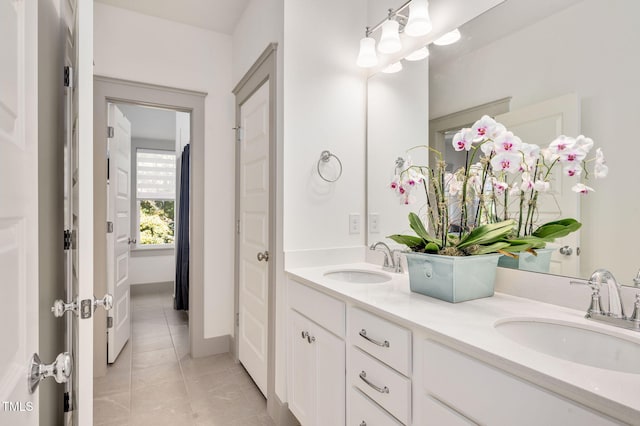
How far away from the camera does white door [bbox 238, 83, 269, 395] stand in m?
2.23

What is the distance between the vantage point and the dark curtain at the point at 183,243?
162 inches

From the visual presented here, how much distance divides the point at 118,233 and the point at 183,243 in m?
1.36

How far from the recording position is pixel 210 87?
2924mm

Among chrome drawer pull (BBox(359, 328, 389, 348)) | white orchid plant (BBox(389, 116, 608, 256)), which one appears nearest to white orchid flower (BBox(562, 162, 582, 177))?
white orchid plant (BBox(389, 116, 608, 256))

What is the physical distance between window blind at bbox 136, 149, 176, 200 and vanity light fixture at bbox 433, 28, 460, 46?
463 centimetres

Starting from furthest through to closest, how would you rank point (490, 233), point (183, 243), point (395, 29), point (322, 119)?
point (183, 243) → point (322, 119) → point (395, 29) → point (490, 233)

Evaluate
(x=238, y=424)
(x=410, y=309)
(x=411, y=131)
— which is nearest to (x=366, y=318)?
(x=410, y=309)

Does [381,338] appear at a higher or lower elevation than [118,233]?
lower

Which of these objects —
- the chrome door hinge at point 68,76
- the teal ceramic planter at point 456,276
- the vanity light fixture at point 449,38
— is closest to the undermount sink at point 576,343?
the teal ceramic planter at point 456,276

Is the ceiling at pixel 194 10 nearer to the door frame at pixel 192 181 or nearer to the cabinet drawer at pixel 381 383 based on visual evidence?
the door frame at pixel 192 181

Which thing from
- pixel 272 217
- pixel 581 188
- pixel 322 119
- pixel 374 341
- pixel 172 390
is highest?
pixel 322 119

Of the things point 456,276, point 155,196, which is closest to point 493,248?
point 456,276

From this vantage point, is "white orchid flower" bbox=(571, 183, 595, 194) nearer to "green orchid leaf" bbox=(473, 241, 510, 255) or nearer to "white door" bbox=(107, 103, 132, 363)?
"green orchid leaf" bbox=(473, 241, 510, 255)

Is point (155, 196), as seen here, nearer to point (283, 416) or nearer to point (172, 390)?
point (172, 390)
